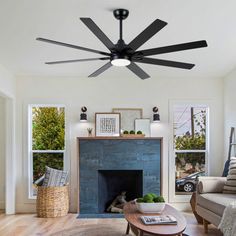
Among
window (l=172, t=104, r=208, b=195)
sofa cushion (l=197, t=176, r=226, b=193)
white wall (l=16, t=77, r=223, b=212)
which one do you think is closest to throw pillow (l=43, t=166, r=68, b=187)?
white wall (l=16, t=77, r=223, b=212)

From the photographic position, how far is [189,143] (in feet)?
18.7

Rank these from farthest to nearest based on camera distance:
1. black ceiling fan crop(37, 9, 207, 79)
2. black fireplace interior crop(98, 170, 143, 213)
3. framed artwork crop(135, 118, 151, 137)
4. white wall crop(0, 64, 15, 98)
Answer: framed artwork crop(135, 118, 151, 137) < black fireplace interior crop(98, 170, 143, 213) < white wall crop(0, 64, 15, 98) < black ceiling fan crop(37, 9, 207, 79)

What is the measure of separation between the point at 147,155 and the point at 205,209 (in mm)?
1470

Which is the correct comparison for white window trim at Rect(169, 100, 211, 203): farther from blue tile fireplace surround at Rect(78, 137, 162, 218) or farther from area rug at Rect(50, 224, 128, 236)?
area rug at Rect(50, 224, 128, 236)

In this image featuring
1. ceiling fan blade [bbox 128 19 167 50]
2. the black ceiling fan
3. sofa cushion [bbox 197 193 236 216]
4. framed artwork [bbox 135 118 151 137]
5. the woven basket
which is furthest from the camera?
framed artwork [bbox 135 118 151 137]

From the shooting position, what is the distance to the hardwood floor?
4.19m

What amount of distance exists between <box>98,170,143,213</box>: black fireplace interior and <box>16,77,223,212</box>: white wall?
487 mm

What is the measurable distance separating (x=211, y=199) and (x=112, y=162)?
74.2 inches

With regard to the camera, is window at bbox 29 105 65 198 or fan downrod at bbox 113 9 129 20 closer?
fan downrod at bbox 113 9 129 20

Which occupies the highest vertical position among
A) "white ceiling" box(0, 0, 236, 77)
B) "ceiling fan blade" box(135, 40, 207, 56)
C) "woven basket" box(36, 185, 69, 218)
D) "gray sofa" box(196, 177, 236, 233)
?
"white ceiling" box(0, 0, 236, 77)

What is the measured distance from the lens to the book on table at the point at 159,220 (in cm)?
300

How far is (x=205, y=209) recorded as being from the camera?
411 centimetres

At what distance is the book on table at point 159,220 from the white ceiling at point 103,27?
219 cm

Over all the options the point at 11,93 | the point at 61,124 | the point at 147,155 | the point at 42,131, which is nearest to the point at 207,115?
the point at 147,155
